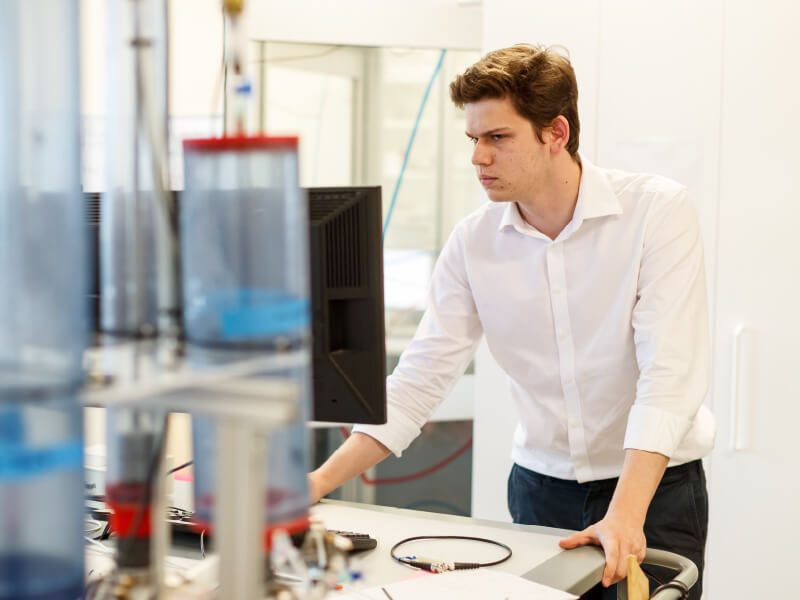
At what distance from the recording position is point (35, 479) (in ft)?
2.04

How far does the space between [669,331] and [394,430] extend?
1.83ft

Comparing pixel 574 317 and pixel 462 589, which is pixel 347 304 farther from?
pixel 574 317

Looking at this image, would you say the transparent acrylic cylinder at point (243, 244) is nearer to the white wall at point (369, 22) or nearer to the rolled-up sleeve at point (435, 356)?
the rolled-up sleeve at point (435, 356)

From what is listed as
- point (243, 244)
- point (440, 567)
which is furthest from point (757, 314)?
point (243, 244)

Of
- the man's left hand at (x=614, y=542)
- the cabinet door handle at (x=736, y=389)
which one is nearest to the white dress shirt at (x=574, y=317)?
the man's left hand at (x=614, y=542)

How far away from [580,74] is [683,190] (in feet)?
3.06

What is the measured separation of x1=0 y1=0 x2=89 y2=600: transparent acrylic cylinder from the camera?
61 centimetres

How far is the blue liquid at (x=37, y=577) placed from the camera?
0.62 m

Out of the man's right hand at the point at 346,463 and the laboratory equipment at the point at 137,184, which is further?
the man's right hand at the point at 346,463

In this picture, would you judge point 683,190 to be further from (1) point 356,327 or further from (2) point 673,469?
(1) point 356,327

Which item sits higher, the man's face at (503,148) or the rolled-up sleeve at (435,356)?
the man's face at (503,148)

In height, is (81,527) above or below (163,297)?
below

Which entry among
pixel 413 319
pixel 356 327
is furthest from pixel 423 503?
pixel 356 327

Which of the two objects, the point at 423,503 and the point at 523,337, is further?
the point at 423,503
